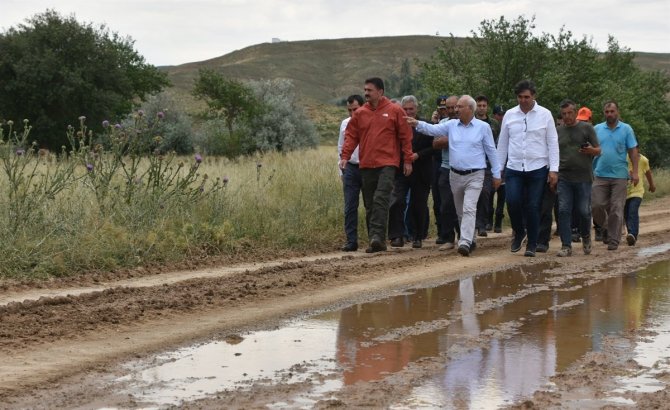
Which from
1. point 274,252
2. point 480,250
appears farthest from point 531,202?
point 274,252

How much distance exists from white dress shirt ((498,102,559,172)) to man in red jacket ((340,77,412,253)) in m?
1.34

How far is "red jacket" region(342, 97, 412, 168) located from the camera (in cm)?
1359

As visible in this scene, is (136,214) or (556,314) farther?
(136,214)

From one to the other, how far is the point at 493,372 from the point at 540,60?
23.8 metres

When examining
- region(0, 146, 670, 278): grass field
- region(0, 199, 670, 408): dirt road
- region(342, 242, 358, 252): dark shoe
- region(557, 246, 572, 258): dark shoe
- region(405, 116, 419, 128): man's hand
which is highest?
region(405, 116, 419, 128): man's hand

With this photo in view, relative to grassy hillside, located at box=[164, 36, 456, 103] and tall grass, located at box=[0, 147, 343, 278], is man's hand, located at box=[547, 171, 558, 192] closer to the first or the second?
tall grass, located at box=[0, 147, 343, 278]

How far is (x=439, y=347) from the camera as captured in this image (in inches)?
284

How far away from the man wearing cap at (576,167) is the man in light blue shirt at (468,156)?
0.98m

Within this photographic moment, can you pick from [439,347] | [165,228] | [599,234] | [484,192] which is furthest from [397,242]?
[439,347]

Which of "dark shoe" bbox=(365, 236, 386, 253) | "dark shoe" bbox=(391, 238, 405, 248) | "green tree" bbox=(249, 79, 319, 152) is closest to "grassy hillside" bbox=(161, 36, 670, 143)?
"green tree" bbox=(249, 79, 319, 152)

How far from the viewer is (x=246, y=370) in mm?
6332

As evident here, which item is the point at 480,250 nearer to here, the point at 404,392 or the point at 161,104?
the point at 404,392

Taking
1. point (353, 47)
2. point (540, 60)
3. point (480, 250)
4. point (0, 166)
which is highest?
point (353, 47)

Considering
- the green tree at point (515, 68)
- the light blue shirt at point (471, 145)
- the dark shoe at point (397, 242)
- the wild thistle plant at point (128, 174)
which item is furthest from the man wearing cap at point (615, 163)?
the green tree at point (515, 68)
